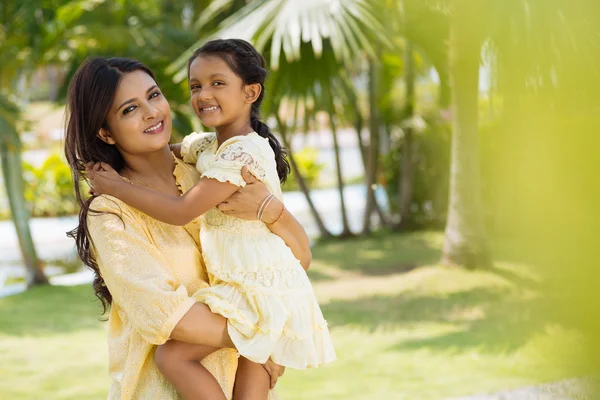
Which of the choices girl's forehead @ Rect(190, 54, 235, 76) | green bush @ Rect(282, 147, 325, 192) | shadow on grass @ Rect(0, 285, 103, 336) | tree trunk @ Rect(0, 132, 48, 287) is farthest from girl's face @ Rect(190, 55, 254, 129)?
green bush @ Rect(282, 147, 325, 192)

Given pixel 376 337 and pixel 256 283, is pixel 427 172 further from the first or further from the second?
pixel 256 283

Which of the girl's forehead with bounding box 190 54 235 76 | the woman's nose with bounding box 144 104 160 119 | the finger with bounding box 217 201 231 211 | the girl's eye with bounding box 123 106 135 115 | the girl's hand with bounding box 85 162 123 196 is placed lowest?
the finger with bounding box 217 201 231 211

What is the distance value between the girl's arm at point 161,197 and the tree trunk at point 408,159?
10086 millimetres

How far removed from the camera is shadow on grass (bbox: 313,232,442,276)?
9828mm

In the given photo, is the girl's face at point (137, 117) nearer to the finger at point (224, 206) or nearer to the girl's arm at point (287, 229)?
the finger at point (224, 206)

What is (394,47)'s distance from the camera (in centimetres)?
775

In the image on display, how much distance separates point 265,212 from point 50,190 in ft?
50.9

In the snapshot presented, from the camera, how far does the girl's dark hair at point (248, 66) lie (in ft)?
7.41

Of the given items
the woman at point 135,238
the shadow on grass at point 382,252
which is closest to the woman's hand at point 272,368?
the woman at point 135,238

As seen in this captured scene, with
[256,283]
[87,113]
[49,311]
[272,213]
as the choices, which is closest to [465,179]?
[49,311]

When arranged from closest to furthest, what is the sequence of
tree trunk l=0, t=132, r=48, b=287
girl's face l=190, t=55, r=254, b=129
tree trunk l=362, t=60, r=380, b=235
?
girl's face l=190, t=55, r=254, b=129
tree trunk l=0, t=132, r=48, b=287
tree trunk l=362, t=60, r=380, b=235

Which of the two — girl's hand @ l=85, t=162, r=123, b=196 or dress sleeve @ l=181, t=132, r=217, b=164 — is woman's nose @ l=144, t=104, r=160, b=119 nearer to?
girl's hand @ l=85, t=162, r=123, b=196

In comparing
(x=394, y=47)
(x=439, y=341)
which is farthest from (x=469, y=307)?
(x=394, y=47)

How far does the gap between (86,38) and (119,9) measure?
0.84 m
